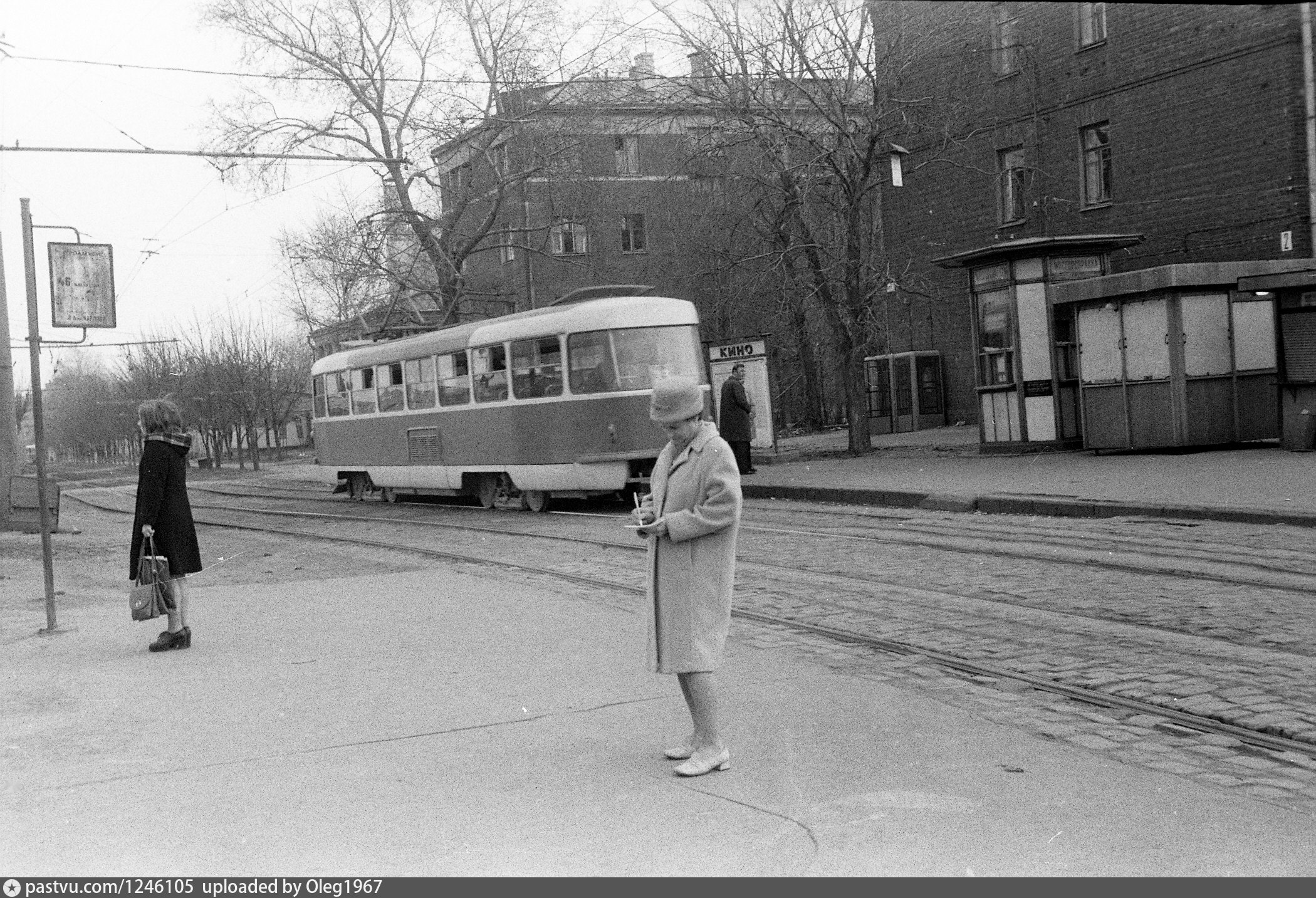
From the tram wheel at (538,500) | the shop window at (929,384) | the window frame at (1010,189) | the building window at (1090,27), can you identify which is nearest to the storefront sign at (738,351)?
the tram wheel at (538,500)

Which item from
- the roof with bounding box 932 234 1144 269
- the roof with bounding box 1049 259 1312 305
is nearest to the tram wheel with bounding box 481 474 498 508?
the roof with bounding box 932 234 1144 269

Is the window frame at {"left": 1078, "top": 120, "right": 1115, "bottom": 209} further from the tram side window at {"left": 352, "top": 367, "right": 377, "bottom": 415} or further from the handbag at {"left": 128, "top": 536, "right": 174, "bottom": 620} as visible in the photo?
the handbag at {"left": 128, "top": 536, "right": 174, "bottom": 620}

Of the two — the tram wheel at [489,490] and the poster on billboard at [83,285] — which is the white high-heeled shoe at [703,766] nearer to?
the poster on billboard at [83,285]

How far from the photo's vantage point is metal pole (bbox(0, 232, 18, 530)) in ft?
66.1

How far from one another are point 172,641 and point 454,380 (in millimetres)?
13672

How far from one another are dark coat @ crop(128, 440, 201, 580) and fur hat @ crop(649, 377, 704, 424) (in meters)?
4.85

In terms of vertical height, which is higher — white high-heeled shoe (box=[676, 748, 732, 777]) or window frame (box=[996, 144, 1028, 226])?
window frame (box=[996, 144, 1028, 226])

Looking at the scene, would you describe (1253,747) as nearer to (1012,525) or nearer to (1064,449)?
(1012,525)

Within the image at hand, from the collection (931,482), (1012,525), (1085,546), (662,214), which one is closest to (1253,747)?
(1085,546)

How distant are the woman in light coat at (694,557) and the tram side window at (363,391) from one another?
2124 cm

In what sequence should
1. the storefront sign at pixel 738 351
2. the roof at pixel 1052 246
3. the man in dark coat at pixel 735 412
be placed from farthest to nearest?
the storefront sign at pixel 738 351 → the roof at pixel 1052 246 → the man in dark coat at pixel 735 412

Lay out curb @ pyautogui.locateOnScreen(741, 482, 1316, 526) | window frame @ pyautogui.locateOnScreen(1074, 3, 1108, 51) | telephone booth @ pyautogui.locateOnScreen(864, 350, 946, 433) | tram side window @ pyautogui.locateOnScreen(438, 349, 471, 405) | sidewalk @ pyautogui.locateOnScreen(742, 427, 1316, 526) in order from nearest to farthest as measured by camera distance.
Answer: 1. curb @ pyautogui.locateOnScreen(741, 482, 1316, 526)
2. sidewalk @ pyautogui.locateOnScreen(742, 427, 1316, 526)
3. tram side window @ pyautogui.locateOnScreen(438, 349, 471, 405)
4. window frame @ pyautogui.locateOnScreen(1074, 3, 1108, 51)
5. telephone booth @ pyautogui.locateOnScreen(864, 350, 946, 433)

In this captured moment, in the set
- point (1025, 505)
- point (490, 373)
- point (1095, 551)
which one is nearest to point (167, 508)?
point (1095, 551)

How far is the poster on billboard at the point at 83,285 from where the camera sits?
35.2 feet
